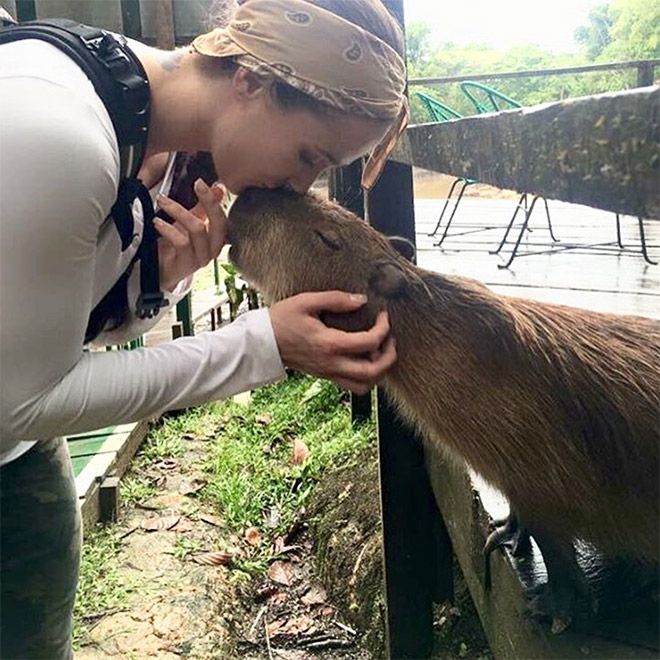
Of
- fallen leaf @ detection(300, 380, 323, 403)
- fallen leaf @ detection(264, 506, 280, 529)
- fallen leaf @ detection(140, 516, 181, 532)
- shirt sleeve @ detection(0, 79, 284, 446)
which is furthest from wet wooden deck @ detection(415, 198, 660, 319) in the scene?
shirt sleeve @ detection(0, 79, 284, 446)

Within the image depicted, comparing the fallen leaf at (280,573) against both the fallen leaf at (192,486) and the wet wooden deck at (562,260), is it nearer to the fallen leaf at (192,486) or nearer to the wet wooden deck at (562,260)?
the fallen leaf at (192,486)

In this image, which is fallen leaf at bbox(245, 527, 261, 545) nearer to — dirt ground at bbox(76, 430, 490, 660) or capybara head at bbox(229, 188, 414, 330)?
dirt ground at bbox(76, 430, 490, 660)

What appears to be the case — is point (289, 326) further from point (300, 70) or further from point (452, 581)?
point (452, 581)

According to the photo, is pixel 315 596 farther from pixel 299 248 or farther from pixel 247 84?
pixel 247 84

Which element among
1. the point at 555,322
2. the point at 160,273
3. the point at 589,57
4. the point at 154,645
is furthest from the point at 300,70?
the point at 589,57

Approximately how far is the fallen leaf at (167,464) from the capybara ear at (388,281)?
285 cm

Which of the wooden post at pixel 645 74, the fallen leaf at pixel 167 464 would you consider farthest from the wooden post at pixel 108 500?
the wooden post at pixel 645 74

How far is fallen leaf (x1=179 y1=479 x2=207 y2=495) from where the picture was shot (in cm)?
417

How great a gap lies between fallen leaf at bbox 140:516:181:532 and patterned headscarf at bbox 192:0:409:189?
2.71 meters

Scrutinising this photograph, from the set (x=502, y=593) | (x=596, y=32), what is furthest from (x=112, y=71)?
(x=596, y=32)

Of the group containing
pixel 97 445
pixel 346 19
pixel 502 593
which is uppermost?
pixel 346 19

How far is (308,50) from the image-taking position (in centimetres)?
147

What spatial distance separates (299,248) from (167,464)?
9.11 feet

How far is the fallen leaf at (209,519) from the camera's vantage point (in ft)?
12.8
